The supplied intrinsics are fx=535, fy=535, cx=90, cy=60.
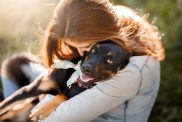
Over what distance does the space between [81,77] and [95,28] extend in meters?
0.25

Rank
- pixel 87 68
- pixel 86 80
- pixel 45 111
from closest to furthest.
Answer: pixel 87 68
pixel 86 80
pixel 45 111

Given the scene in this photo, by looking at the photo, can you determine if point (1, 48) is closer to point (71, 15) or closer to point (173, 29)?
point (173, 29)

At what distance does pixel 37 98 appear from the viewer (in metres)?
2.70

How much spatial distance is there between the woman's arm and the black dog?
4 cm

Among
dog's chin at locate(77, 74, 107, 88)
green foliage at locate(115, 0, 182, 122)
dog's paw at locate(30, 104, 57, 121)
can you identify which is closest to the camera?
dog's chin at locate(77, 74, 107, 88)

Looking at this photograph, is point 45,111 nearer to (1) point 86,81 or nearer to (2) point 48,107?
(2) point 48,107

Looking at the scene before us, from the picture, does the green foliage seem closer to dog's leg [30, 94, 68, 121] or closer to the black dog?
the black dog

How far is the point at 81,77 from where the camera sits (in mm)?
2510

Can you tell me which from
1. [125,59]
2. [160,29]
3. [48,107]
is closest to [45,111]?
[48,107]

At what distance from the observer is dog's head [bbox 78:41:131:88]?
7.72ft

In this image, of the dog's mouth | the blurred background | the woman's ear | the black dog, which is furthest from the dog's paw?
the blurred background

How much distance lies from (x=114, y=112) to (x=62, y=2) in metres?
0.60

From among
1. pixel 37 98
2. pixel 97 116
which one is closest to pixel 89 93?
pixel 97 116

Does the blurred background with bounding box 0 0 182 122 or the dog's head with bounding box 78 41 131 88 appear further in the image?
the blurred background with bounding box 0 0 182 122
